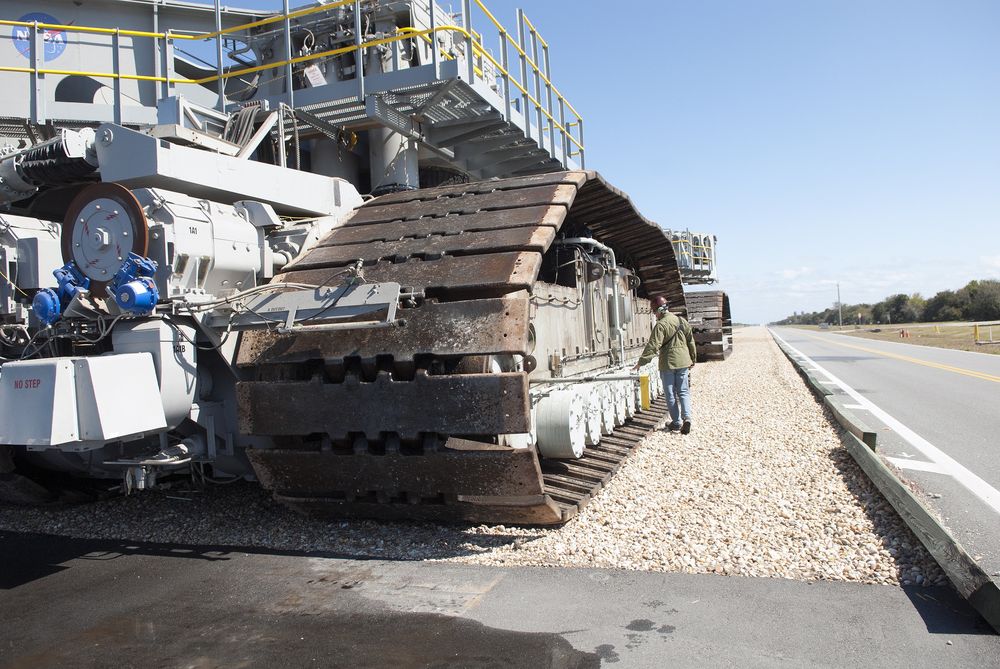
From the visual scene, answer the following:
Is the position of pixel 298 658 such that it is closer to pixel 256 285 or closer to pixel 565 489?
pixel 565 489

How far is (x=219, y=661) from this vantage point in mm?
3268

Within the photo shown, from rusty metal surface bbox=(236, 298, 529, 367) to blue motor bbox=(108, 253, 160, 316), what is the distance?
740 millimetres

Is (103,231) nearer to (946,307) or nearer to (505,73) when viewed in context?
(505,73)

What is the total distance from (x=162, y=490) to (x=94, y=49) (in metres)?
8.24

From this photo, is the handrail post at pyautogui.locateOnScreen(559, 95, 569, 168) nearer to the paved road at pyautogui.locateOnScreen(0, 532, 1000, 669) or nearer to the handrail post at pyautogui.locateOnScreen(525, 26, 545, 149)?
the handrail post at pyautogui.locateOnScreen(525, 26, 545, 149)

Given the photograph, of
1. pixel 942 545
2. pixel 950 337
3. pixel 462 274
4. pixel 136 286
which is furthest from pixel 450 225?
pixel 950 337

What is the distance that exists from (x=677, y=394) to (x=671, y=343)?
63 centimetres

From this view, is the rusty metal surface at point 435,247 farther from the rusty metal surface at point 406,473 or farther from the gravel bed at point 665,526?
the gravel bed at point 665,526

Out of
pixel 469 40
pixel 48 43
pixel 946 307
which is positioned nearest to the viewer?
pixel 469 40

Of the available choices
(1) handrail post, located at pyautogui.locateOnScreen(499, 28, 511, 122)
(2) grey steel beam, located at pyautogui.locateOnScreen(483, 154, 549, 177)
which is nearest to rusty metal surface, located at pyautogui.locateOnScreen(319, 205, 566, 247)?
(1) handrail post, located at pyautogui.locateOnScreen(499, 28, 511, 122)

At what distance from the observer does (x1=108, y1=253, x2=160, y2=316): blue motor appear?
4.39 meters

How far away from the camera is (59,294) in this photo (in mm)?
4770

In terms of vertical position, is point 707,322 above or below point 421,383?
above

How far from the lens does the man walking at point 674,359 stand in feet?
29.5
